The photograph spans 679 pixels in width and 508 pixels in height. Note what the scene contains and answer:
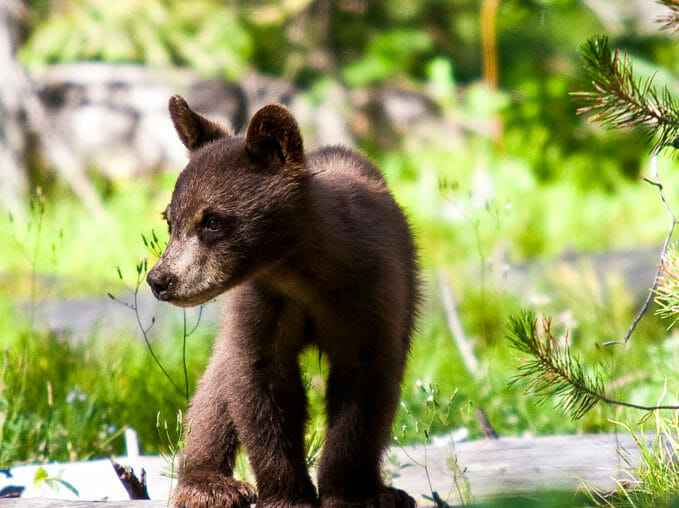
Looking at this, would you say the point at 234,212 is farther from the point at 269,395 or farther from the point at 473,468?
the point at 473,468

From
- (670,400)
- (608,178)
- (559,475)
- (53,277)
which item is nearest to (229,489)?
(559,475)

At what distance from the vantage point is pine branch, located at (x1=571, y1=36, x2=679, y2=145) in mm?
2861

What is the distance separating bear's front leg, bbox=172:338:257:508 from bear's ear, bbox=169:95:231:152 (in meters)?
0.74

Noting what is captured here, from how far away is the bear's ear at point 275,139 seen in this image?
293cm

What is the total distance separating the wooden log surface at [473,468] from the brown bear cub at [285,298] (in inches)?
13.9

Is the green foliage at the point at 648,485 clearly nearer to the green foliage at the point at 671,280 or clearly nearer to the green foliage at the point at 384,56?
the green foliage at the point at 671,280

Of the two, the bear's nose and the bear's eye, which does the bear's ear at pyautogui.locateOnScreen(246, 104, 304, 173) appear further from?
the bear's nose

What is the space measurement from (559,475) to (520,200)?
506 centimetres

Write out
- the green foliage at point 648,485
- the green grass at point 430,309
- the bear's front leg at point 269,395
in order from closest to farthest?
1. the green foliage at point 648,485
2. the bear's front leg at point 269,395
3. the green grass at point 430,309

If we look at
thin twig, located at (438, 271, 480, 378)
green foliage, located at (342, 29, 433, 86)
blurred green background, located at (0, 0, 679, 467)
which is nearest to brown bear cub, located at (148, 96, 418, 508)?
blurred green background, located at (0, 0, 679, 467)

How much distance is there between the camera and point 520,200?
812cm

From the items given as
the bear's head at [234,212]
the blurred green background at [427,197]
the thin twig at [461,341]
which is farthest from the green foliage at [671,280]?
the thin twig at [461,341]

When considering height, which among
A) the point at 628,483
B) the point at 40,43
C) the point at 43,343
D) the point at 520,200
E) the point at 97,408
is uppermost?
the point at 40,43

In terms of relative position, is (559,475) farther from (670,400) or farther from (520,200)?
(520,200)
